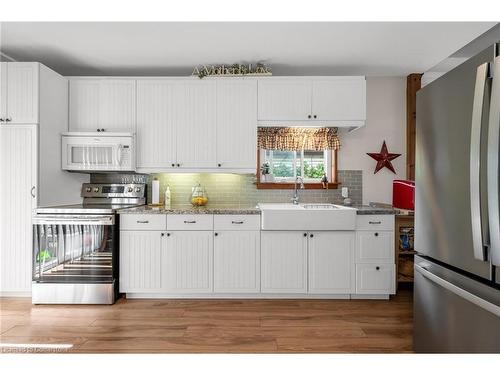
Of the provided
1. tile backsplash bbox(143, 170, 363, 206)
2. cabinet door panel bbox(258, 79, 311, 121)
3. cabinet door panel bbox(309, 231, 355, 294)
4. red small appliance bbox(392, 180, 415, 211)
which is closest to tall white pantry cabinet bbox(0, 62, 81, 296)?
tile backsplash bbox(143, 170, 363, 206)

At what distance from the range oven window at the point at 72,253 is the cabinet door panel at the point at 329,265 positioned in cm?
193

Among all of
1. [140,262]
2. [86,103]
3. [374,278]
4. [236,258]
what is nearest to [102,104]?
[86,103]

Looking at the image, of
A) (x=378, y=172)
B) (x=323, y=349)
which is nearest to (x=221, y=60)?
(x=378, y=172)

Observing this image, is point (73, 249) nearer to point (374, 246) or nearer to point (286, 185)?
point (286, 185)

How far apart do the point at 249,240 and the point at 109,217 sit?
134cm

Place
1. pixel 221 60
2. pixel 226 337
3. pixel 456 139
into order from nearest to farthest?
pixel 456 139 → pixel 226 337 → pixel 221 60

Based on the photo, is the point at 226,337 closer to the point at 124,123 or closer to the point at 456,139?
the point at 456,139

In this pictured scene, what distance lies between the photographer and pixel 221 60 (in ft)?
11.4

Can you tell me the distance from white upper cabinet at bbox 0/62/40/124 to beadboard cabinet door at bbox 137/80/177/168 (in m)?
0.93

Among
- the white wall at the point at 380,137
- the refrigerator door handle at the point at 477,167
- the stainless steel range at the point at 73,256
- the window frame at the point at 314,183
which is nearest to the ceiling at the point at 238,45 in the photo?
the white wall at the point at 380,137

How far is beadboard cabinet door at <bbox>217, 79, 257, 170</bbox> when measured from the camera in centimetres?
347

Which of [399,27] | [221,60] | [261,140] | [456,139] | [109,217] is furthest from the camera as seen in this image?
[261,140]

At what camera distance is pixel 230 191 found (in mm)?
3850

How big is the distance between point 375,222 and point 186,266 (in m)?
1.88
